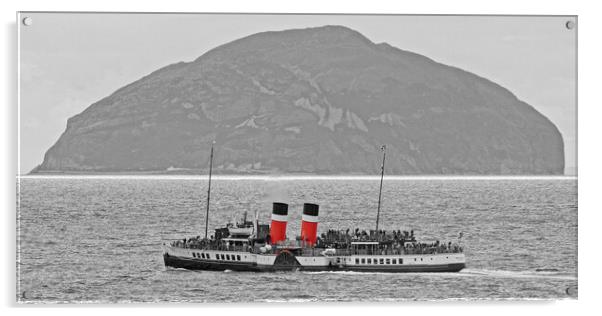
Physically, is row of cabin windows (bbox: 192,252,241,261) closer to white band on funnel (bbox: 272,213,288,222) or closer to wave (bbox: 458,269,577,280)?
white band on funnel (bbox: 272,213,288,222)

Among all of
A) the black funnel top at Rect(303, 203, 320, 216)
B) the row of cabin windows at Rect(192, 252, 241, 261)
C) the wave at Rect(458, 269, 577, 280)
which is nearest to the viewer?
the wave at Rect(458, 269, 577, 280)

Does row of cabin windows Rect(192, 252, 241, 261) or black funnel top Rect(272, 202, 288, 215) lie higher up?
black funnel top Rect(272, 202, 288, 215)

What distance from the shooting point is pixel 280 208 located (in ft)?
88.2

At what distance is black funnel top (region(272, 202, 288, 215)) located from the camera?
87.9 feet

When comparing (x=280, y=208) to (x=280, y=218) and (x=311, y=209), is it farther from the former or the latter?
(x=311, y=209)

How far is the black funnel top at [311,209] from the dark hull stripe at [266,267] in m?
1.35

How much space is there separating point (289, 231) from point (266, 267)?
0.82 meters

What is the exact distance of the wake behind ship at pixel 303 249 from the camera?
26969 millimetres

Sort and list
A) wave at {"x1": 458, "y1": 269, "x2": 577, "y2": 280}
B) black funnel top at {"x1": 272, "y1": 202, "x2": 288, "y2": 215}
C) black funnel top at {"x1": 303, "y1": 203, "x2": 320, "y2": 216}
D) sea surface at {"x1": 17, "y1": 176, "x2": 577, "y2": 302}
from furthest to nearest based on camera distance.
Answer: black funnel top at {"x1": 272, "y1": 202, "x2": 288, "y2": 215} < black funnel top at {"x1": 303, "y1": 203, "x2": 320, "y2": 216} < wave at {"x1": 458, "y1": 269, "x2": 577, "y2": 280} < sea surface at {"x1": 17, "y1": 176, "x2": 577, "y2": 302}

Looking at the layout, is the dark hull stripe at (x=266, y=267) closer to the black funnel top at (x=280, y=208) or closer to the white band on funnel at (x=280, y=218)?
the white band on funnel at (x=280, y=218)

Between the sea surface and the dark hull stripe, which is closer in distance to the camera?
the sea surface

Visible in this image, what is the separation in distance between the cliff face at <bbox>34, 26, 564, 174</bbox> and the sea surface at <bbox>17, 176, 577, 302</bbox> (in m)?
0.34

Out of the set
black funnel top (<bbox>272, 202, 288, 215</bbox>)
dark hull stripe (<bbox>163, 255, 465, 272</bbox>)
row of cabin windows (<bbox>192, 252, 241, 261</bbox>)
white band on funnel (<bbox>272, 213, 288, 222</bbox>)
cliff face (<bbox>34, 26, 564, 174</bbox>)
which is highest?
cliff face (<bbox>34, 26, 564, 174</bbox>)

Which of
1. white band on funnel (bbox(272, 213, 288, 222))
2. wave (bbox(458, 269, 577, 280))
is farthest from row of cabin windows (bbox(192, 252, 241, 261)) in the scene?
wave (bbox(458, 269, 577, 280))
